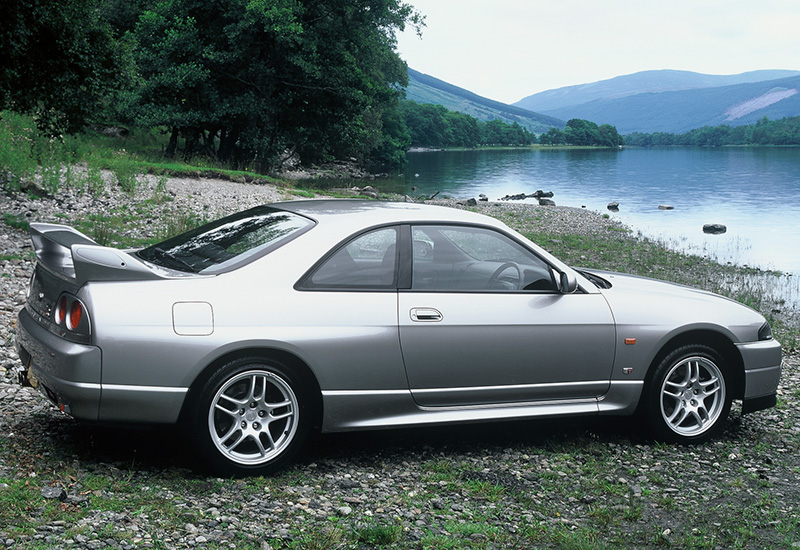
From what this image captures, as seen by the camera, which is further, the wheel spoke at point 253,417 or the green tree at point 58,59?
the green tree at point 58,59

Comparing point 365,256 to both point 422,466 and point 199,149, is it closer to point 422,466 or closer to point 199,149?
point 422,466

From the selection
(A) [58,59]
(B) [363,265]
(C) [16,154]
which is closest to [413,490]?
(B) [363,265]

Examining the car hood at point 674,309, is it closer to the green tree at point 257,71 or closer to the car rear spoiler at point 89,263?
the car rear spoiler at point 89,263

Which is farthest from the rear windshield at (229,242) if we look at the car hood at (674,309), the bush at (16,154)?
the bush at (16,154)

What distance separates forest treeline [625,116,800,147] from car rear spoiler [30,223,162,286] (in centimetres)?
16638

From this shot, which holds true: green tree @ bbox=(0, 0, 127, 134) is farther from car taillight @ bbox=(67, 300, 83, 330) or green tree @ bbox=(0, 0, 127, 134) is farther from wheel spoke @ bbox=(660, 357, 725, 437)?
wheel spoke @ bbox=(660, 357, 725, 437)

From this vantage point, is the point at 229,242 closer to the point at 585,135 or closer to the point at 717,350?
the point at 717,350

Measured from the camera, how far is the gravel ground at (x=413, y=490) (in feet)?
12.3

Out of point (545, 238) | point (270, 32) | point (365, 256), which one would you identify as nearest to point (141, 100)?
point (270, 32)

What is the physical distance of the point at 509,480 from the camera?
4.86 metres

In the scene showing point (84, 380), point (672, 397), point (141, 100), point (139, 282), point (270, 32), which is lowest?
point (672, 397)

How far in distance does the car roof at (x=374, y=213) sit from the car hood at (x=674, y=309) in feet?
3.43

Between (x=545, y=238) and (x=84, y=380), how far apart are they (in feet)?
62.5

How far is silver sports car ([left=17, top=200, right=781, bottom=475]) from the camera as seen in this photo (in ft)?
13.7
